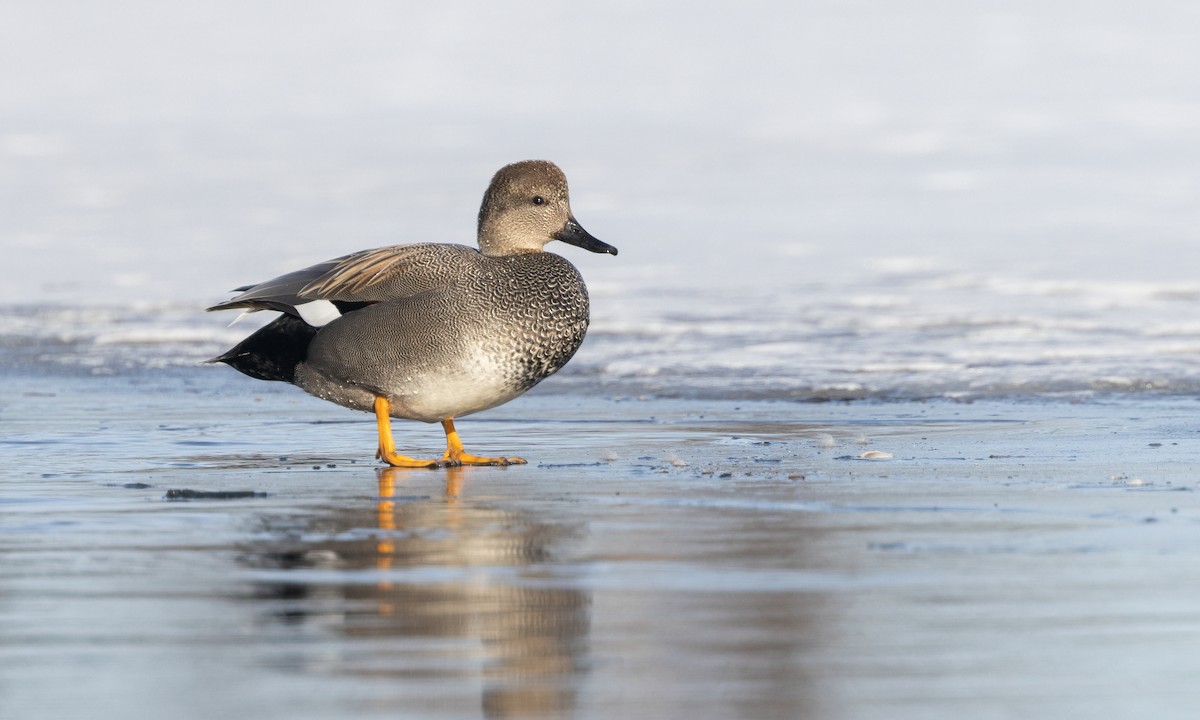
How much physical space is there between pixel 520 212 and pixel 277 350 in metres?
1.21

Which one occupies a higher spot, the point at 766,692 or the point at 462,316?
the point at 462,316

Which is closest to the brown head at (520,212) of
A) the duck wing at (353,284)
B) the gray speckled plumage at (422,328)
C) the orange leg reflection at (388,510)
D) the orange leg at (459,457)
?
the gray speckled plumage at (422,328)

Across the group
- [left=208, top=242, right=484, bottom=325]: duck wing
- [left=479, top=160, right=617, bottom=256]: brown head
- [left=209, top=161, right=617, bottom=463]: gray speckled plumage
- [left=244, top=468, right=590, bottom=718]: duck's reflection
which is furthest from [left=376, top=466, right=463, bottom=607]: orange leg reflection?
[left=479, top=160, right=617, bottom=256]: brown head

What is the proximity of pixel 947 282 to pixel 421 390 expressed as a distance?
31.8 feet

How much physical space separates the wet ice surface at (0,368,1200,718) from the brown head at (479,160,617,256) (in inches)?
37.5

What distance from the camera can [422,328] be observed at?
6926 mm

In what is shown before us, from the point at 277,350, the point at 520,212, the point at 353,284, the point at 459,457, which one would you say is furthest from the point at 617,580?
the point at 520,212

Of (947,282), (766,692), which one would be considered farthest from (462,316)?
(947,282)

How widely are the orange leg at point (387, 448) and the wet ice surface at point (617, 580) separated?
0.15 meters

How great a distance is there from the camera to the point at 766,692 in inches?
128

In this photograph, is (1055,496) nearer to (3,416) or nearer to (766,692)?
(766,692)

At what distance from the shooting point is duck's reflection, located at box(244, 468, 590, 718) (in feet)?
11.0

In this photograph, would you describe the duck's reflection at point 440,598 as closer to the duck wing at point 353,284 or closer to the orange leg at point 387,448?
the orange leg at point 387,448

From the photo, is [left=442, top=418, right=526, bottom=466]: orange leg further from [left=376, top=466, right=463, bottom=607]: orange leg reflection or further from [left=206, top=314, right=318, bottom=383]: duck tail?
[left=206, top=314, right=318, bottom=383]: duck tail
